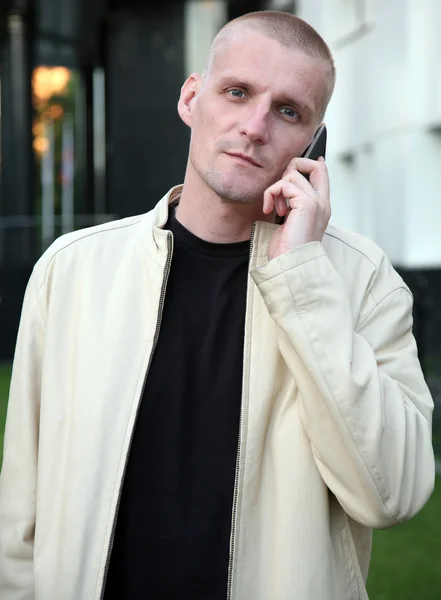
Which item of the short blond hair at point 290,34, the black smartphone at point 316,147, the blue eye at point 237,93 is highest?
the short blond hair at point 290,34

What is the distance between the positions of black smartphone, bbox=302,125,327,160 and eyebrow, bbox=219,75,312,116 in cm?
10

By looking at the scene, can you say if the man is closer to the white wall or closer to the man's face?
the man's face

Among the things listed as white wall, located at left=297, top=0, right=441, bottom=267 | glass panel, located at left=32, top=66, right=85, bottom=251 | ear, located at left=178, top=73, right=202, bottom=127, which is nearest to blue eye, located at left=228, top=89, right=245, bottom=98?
ear, located at left=178, top=73, right=202, bottom=127

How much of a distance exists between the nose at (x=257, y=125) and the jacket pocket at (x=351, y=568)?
111 centimetres

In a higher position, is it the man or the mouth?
the mouth

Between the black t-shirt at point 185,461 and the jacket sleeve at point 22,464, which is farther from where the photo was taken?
the jacket sleeve at point 22,464

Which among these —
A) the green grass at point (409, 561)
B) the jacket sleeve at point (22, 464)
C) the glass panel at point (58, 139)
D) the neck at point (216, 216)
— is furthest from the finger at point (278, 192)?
the glass panel at point (58, 139)

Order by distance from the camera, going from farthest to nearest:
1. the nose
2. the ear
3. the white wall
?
the white wall, the ear, the nose

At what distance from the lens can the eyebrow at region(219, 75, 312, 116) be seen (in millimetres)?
3051

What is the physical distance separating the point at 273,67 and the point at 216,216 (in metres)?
0.45

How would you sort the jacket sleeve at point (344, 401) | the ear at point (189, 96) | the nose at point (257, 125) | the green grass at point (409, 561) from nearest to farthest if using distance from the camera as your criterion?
the jacket sleeve at point (344, 401) < the nose at point (257, 125) < the ear at point (189, 96) < the green grass at point (409, 561)

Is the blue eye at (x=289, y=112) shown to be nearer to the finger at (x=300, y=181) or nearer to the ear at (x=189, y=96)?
the finger at (x=300, y=181)

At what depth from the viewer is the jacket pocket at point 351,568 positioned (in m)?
2.93

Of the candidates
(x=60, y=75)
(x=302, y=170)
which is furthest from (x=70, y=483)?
(x=60, y=75)
